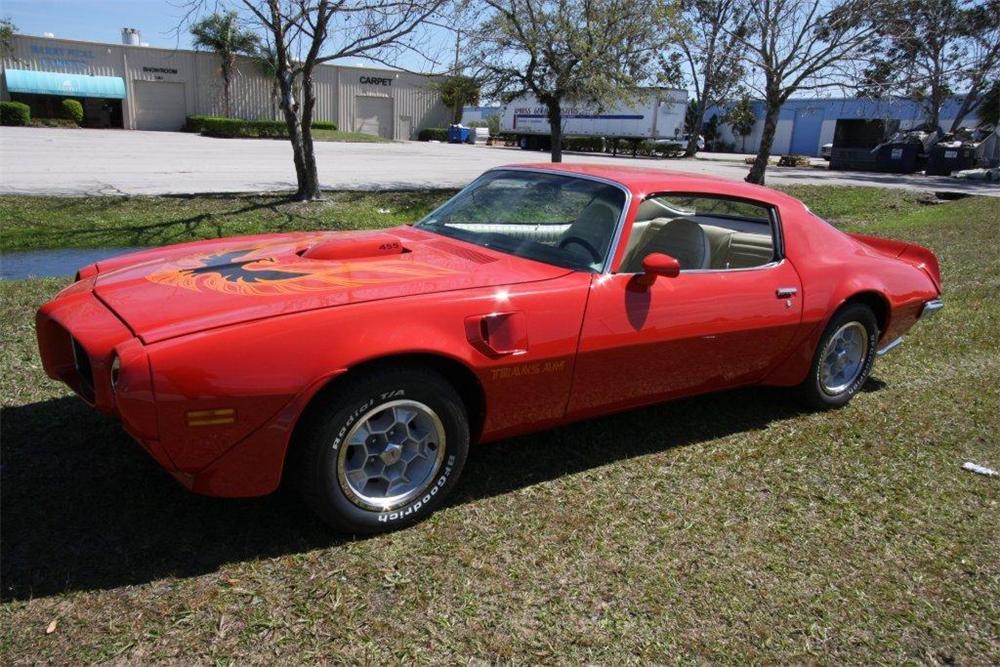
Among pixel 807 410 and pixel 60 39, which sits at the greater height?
pixel 60 39

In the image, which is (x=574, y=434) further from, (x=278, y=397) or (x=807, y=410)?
(x=278, y=397)

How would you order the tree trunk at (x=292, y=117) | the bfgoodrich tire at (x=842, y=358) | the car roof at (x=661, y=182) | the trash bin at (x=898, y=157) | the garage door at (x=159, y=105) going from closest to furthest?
the car roof at (x=661, y=182)
the bfgoodrich tire at (x=842, y=358)
the tree trunk at (x=292, y=117)
the trash bin at (x=898, y=157)
the garage door at (x=159, y=105)

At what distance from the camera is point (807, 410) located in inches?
173

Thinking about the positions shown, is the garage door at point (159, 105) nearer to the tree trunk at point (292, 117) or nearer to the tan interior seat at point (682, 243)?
the tree trunk at point (292, 117)

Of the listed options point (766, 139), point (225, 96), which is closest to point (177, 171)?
point (766, 139)

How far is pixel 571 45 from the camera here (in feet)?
46.3

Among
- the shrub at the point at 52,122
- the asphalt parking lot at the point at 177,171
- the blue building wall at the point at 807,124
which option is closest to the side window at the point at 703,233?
the asphalt parking lot at the point at 177,171

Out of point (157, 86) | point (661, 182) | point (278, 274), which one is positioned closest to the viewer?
point (278, 274)

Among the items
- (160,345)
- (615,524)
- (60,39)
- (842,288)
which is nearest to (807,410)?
(842,288)

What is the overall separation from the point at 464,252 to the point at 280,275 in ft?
2.88

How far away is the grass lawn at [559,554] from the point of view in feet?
7.60

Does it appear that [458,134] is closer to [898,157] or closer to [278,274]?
[898,157]

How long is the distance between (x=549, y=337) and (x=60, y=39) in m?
47.0

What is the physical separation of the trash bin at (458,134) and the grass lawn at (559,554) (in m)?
44.2
